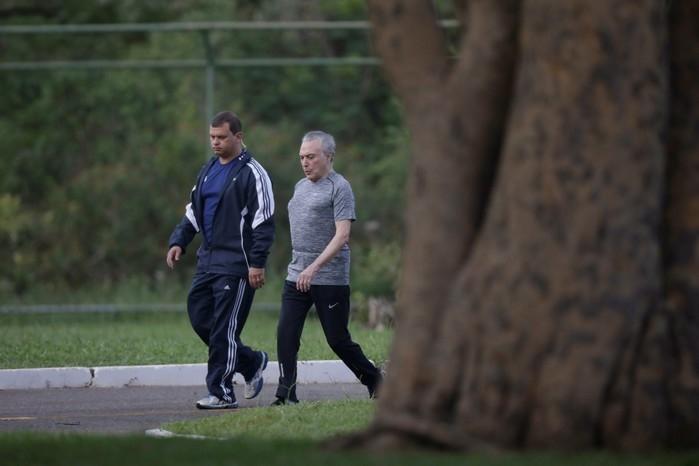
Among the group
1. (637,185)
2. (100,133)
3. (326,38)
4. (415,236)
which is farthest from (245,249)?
(326,38)

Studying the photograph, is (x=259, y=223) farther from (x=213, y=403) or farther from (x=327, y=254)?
(x=213, y=403)

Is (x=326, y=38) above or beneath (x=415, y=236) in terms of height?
above

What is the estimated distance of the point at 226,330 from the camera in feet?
33.0

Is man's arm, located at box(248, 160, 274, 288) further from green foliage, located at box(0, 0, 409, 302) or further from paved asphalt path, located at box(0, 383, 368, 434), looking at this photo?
green foliage, located at box(0, 0, 409, 302)

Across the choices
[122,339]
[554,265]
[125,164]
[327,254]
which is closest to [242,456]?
[554,265]

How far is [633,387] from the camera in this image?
6137mm

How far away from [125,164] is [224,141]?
35.2 feet

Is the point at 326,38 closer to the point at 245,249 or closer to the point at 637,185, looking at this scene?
the point at 245,249

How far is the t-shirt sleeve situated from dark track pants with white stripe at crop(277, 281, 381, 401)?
1.59 feet

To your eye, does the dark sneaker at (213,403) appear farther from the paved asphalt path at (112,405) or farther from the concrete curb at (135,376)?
the concrete curb at (135,376)

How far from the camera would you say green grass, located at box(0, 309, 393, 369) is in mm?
12594

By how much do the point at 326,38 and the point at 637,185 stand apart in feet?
79.3

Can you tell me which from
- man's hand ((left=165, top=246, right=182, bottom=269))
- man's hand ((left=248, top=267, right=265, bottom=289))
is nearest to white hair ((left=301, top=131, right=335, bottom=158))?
man's hand ((left=248, top=267, right=265, bottom=289))

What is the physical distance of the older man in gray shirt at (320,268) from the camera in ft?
32.7
